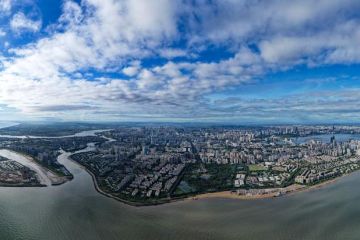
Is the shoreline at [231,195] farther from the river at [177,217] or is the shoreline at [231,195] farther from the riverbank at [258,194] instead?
the river at [177,217]

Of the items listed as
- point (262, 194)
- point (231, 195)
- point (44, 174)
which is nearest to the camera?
point (231, 195)

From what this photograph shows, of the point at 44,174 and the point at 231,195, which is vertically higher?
the point at 44,174

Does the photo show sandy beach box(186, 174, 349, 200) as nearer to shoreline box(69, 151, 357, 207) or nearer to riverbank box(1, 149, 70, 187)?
shoreline box(69, 151, 357, 207)

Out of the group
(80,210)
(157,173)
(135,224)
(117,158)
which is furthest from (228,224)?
(117,158)

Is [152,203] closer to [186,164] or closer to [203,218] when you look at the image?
[203,218]

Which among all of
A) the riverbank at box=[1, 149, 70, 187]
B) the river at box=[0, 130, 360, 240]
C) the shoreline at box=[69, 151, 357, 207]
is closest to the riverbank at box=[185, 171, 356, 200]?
the shoreline at box=[69, 151, 357, 207]

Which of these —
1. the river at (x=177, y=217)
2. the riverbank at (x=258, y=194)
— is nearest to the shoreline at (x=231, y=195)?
the riverbank at (x=258, y=194)

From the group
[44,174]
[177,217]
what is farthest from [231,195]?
[44,174]

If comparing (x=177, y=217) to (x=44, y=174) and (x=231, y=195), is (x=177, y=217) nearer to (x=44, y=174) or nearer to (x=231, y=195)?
(x=231, y=195)
